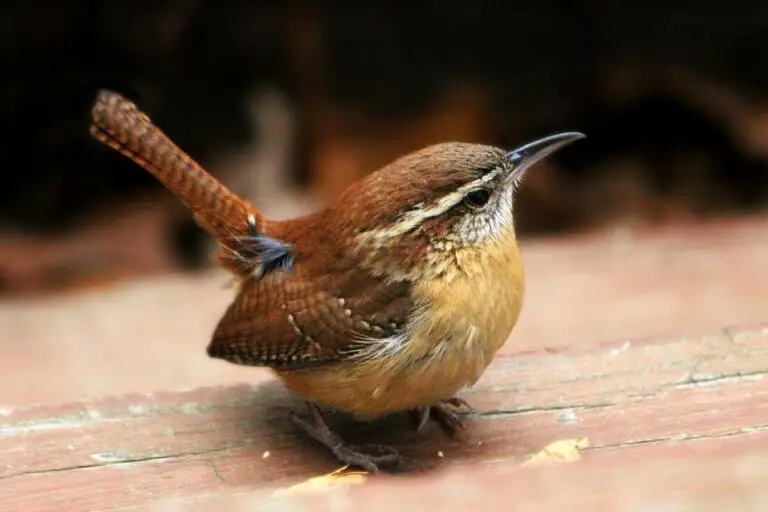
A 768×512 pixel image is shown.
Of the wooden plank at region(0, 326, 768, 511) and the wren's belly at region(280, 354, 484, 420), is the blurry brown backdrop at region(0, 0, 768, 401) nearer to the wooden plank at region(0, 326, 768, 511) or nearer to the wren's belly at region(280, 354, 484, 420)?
the wooden plank at region(0, 326, 768, 511)

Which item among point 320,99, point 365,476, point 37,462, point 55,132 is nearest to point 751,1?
point 320,99

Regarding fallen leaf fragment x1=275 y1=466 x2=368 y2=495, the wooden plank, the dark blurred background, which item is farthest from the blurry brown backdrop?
fallen leaf fragment x1=275 y1=466 x2=368 y2=495

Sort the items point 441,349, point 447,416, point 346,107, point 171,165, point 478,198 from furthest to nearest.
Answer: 1. point 346,107
2. point 171,165
3. point 447,416
4. point 478,198
5. point 441,349

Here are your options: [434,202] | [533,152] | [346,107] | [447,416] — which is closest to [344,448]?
[447,416]

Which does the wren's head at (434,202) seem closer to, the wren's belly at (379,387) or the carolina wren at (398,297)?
the carolina wren at (398,297)

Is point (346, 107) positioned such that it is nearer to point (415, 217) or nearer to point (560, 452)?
point (415, 217)

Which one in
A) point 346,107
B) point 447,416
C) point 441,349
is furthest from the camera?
point 346,107

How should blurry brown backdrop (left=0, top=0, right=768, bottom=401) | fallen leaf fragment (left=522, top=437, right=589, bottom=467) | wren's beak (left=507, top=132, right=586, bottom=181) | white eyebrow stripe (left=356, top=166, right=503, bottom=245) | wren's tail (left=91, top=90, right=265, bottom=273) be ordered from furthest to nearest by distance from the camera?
blurry brown backdrop (left=0, top=0, right=768, bottom=401)
wren's tail (left=91, top=90, right=265, bottom=273)
wren's beak (left=507, top=132, right=586, bottom=181)
white eyebrow stripe (left=356, top=166, right=503, bottom=245)
fallen leaf fragment (left=522, top=437, right=589, bottom=467)
